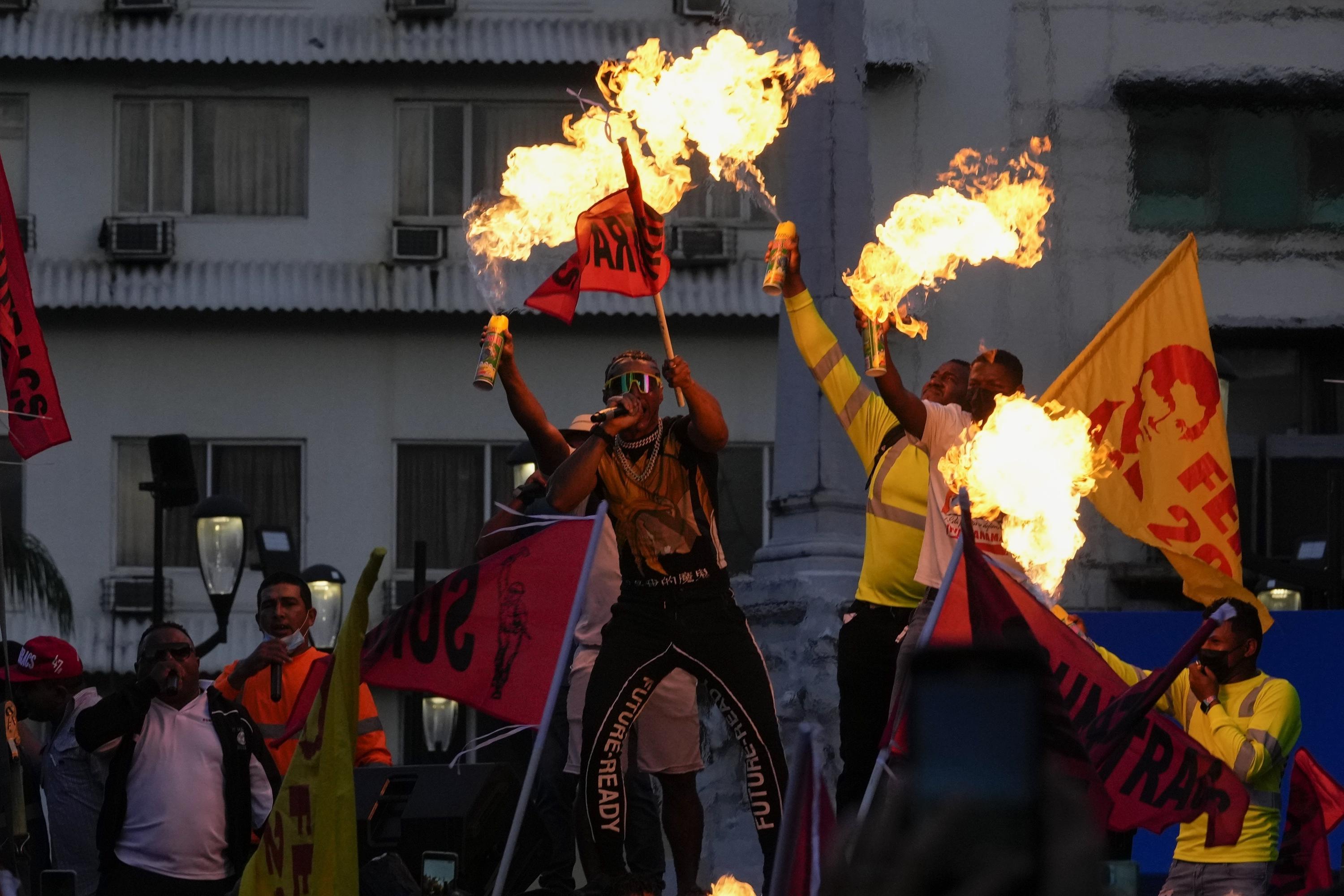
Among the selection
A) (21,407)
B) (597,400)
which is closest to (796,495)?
(21,407)

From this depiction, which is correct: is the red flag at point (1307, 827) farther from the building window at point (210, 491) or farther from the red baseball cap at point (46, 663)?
the building window at point (210, 491)

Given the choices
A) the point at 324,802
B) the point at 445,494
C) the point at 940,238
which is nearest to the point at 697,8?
the point at 445,494

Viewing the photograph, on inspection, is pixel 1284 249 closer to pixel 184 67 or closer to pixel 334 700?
pixel 184 67

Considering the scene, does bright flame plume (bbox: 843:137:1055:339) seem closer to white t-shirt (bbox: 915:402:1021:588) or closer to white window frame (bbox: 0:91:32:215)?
white t-shirt (bbox: 915:402:1021:588)

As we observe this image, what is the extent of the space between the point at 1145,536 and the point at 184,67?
46.9ft

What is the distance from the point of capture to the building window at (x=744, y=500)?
1938 centimetres

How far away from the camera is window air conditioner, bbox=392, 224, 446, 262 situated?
65.1 ft

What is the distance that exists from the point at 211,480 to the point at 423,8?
16.6 ft

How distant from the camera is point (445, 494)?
19.9 meters

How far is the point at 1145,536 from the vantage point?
8070mm

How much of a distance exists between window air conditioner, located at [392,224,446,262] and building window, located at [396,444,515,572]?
1.85 metres

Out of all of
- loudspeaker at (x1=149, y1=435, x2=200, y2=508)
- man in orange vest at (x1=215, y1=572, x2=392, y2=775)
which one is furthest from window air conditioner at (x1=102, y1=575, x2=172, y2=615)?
man in orange vest at (x1=215, y1=572, x2=392, y2=775)

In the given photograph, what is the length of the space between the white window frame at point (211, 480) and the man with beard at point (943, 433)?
13.4 metres

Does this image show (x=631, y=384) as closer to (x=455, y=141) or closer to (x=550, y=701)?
(x=550, y=701)
